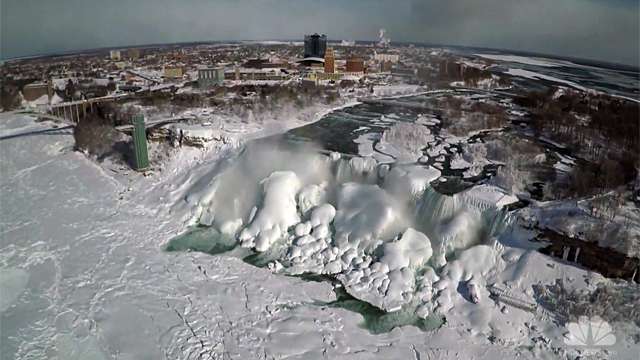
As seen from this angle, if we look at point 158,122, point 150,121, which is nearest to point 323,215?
point 158,122

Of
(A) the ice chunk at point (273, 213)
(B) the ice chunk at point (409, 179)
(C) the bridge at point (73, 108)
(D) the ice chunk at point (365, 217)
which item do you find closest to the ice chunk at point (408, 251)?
(D) the ice chunk at point (365, 217)

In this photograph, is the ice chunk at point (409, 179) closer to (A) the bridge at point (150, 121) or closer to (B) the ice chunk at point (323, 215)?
(B) the ice chunk at point (323, 215)

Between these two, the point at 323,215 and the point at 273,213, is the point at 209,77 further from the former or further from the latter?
the point at 323,215

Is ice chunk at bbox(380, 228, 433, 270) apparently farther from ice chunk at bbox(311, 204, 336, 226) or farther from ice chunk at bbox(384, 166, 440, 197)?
ice chunk at bbox(311, 204, 336, 226)

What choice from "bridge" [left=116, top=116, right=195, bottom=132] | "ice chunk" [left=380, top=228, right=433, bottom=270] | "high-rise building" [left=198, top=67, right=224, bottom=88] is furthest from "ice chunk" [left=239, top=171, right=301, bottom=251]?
"high-rise building" [left=198, top=67, right=224, bottom=88]

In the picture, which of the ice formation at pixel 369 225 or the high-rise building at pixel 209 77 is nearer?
the ice formation at pixel 369 225

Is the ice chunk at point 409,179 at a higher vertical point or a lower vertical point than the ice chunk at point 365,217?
higher

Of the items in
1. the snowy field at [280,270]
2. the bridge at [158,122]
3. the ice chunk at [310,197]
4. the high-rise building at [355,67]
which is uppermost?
the high-rise building at [355,67]
